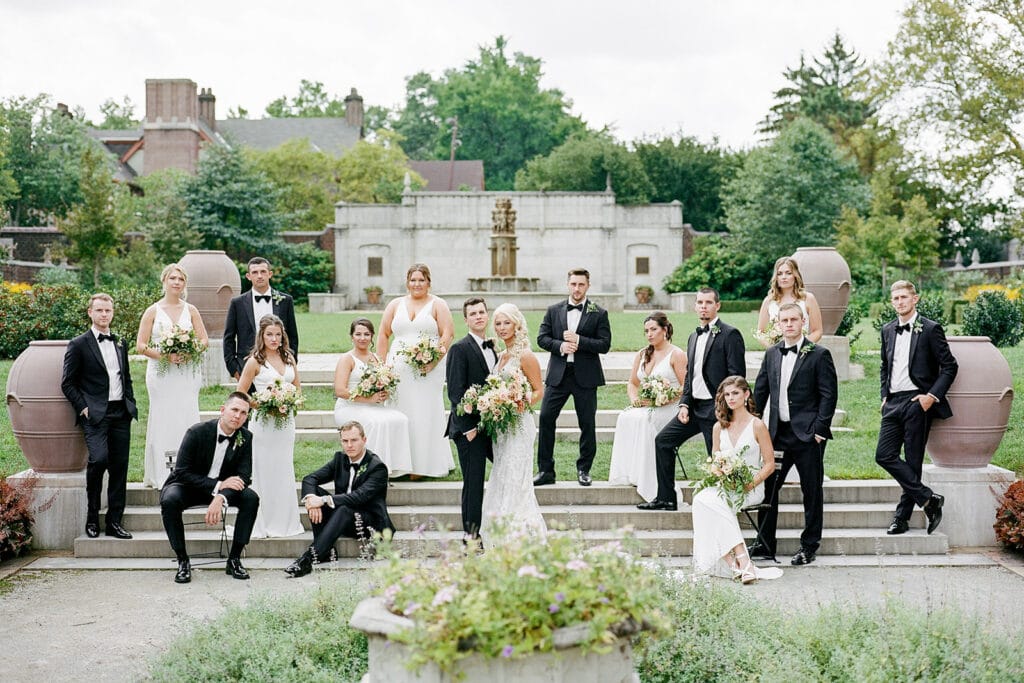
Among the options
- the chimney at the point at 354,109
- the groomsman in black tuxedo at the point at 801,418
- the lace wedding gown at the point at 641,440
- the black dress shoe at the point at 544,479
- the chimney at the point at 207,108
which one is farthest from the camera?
the chimney at the point at 354,109

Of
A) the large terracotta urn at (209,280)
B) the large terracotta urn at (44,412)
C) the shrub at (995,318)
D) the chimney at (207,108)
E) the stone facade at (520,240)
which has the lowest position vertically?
the large terracotta urn at (44,412)

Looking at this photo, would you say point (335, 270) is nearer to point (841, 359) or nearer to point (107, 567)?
point (841, 359)

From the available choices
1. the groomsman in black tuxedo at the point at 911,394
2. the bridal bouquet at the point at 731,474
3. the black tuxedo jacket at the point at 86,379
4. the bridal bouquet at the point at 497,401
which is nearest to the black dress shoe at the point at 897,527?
the groomsman in black tuxedo at the point at 911,394

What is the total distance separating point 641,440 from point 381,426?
94.1 inches

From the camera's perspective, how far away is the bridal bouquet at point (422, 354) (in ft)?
32.5

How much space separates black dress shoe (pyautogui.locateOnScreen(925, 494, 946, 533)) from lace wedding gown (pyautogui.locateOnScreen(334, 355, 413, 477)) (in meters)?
4.65

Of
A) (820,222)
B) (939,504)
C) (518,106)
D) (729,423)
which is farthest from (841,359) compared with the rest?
(518,106)

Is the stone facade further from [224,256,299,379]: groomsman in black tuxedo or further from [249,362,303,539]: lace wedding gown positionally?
[249,362,303,539]: lace wedding gown

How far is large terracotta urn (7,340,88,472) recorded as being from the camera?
29.7 feet

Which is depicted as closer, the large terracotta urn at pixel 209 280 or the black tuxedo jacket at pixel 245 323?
the black tuxedo jacket at pixel 245 323

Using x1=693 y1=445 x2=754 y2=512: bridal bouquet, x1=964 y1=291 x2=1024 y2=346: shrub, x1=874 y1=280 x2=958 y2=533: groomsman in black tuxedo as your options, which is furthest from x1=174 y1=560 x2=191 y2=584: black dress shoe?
x1=964 y1=291 x2=1024 y2=346: shrub

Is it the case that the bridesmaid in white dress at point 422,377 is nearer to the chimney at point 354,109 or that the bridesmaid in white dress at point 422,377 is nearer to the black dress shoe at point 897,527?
the black dress shoe at point 897,527

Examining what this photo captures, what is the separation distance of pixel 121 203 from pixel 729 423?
36920mm

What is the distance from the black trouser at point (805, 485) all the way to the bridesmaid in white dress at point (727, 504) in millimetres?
172
